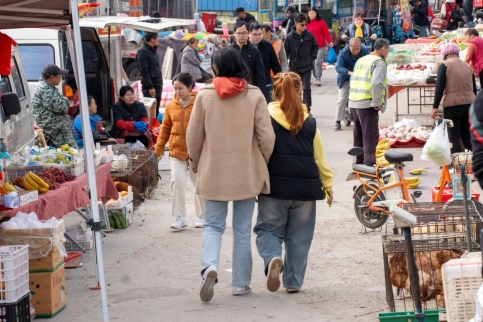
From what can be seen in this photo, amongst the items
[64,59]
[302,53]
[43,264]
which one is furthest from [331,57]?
[43,264]

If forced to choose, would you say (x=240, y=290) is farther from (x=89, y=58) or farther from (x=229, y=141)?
(x=89, y=58)

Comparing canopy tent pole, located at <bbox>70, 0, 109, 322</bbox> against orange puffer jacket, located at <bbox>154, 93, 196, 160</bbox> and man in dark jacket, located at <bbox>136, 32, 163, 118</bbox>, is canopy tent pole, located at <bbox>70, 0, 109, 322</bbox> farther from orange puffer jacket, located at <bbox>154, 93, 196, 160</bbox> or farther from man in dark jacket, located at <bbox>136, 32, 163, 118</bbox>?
man in dark jacket, located at <bbox>136, 32, 163, 118</bbox>

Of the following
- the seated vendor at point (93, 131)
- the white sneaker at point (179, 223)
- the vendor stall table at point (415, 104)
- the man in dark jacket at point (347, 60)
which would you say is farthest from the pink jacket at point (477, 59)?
the white sneaker at point (179, 223)

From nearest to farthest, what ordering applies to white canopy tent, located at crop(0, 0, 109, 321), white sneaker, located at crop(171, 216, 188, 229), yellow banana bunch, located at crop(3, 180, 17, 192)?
white canopy tent, located at crop(0, 0, 109, 321)
yellow banana bunch, located at crop(3, 180, 17, 192)
white sneaker, located at crop(171, 216, 188, 229)

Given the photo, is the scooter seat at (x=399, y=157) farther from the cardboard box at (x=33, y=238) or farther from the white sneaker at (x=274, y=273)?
the cardboard box at (x=33, y=238)

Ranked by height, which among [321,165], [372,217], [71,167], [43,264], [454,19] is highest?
[454,19]

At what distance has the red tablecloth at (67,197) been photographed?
7363 millimetres

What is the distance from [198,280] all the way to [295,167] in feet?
4.79

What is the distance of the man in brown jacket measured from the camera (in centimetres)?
1177

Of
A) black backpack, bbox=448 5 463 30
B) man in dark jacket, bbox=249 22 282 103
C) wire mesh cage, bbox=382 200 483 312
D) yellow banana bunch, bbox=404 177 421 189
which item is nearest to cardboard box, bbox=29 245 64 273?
wire mesh cage, bbox=382 200 483 312

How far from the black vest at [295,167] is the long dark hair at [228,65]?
464 mm

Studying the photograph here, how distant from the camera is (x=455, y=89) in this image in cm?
1177

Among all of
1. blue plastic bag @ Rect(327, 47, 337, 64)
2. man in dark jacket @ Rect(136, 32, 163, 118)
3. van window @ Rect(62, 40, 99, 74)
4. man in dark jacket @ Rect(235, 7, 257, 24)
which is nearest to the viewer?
van window @ Rect(62, 40, 99, 74)

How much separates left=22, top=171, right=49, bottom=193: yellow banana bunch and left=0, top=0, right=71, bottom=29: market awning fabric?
4.26ft
